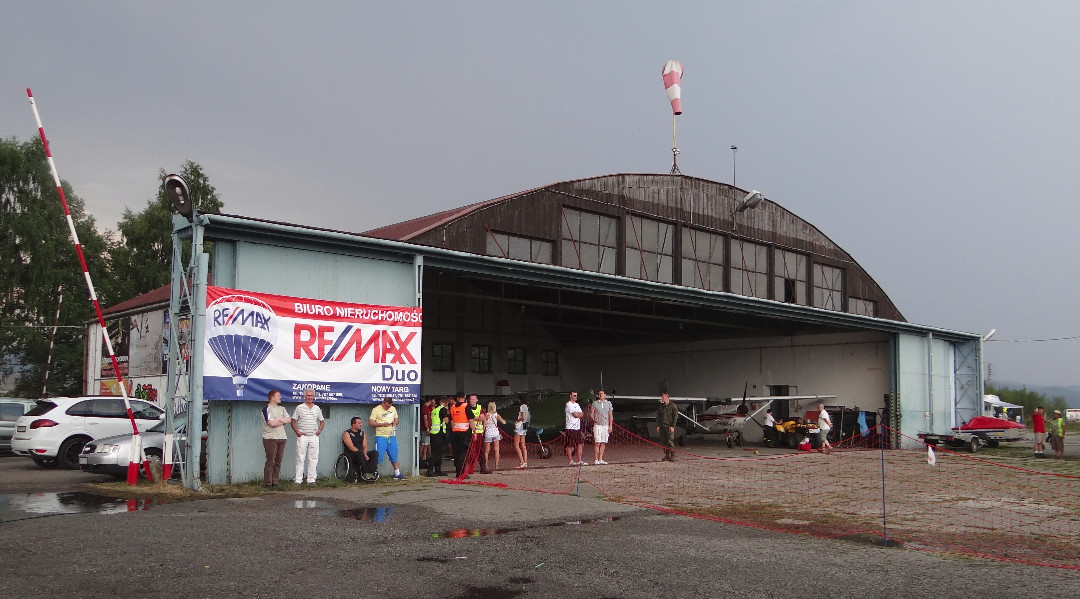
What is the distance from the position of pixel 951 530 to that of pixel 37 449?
16669mm

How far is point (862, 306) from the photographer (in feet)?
113

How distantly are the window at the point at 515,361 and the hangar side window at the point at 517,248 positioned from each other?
11742mm

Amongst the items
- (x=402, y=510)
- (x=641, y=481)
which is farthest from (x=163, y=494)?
(x=641, y=481)

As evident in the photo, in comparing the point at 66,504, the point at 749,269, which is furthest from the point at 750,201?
the point at 66,504

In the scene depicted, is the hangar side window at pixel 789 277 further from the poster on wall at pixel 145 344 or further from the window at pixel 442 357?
the poster on wall at pixel 145 344

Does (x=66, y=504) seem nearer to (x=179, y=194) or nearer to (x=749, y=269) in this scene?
(x=179, y=194)

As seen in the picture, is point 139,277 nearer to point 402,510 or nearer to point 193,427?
point 193,427

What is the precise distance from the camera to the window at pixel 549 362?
37250mm

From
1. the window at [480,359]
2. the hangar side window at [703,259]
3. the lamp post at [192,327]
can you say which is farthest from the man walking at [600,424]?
the window at [480,359]

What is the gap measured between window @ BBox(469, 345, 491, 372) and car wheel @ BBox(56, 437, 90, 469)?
18338mm

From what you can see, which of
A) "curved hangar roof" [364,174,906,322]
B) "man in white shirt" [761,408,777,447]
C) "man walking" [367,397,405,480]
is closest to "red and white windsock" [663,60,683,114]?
"curved hangar roof" [364,174,906,322]

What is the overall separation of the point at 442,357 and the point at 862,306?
18.0 meters

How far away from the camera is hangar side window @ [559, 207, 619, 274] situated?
25000 mm

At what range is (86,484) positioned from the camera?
43.1ft
